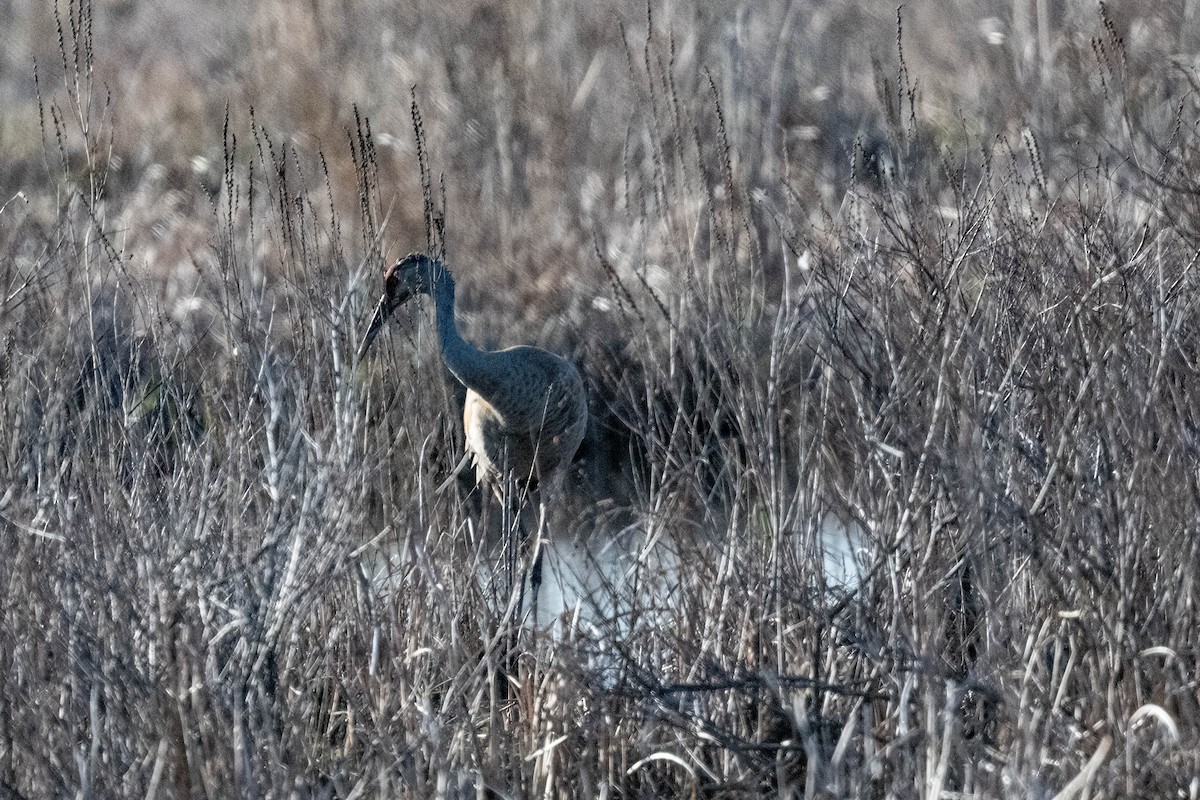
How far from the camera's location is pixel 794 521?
488cm

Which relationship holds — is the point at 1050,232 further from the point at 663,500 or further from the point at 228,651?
the point at 228,651

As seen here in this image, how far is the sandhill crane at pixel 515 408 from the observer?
6668mm

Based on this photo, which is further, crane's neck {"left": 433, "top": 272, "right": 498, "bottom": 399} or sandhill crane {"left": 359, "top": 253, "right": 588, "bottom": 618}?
sandhill crane {"left": 359, "top": 253, "right": 588, "bottom": 618}

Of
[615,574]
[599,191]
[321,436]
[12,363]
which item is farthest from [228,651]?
[599,191]

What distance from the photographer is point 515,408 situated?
7047 mm

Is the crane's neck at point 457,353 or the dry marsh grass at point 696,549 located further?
the crane's neck at point 457,353

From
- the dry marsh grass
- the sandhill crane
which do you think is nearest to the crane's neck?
the sandhill crane

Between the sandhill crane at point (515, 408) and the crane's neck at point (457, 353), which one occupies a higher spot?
the crane's neck at point (457, 353)

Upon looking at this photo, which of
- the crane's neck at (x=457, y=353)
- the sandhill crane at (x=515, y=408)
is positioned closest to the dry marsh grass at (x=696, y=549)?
the crane's neck at (x=457, y=353)

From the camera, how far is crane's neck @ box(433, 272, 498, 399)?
6219mm

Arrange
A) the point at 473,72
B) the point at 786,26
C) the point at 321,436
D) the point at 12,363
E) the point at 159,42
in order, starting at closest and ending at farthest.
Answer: the point at 321,436 → the point at 12,363 → the point at 786,26 → the point at 473,72 → the point at 159,42

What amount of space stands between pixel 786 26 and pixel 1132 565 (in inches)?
263

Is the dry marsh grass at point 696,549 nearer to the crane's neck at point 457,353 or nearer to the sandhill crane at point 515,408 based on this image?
the crane's neck at point 457,353

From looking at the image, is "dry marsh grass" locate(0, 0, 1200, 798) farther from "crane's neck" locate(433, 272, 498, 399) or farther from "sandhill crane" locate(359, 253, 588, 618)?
"sandhill crane" locate(359, 253, 588, 618)
